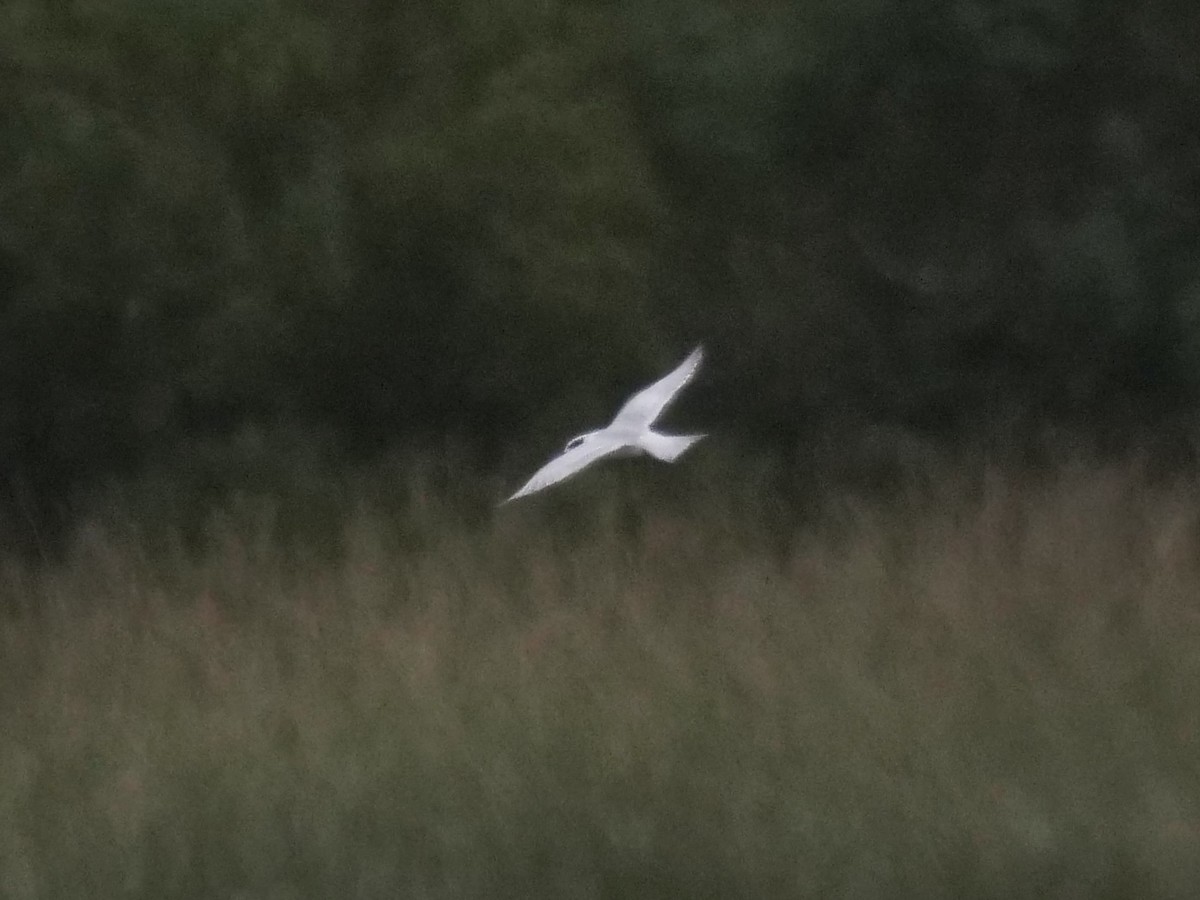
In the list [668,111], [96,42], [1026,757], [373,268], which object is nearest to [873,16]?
[668,111]

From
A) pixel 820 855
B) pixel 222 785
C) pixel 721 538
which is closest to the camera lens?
pixel 820 855

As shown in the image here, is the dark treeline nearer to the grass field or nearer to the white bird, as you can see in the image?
the grass field

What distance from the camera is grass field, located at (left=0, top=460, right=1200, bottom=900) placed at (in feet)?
17.3

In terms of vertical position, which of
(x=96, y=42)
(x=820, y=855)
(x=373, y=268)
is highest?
(x=96, y=42)

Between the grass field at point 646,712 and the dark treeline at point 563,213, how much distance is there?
1.13m

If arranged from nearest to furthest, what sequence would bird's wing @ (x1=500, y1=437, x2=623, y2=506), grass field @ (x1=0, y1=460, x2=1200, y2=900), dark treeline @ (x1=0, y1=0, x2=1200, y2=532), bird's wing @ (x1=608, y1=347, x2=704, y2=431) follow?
grass field @ (x1=0, y1=460, x2=1200, y2=900) < bird's wing @ (x1=500, y1=437, x2=623, y2=506) < bird's wing @ (x1=608, y1=347, x2=704, y2=431) < dark treeline @ (x1=0, y1=0, x2=1200, y2=532)

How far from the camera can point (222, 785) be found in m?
5.75

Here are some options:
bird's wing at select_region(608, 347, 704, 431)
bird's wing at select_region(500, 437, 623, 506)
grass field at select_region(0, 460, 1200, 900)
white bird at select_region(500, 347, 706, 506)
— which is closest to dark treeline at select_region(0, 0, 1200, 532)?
grass field at select_region(0, 460, 1200, 900)

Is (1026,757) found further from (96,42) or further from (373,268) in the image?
(96,42)

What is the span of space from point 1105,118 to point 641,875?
12.9 ft

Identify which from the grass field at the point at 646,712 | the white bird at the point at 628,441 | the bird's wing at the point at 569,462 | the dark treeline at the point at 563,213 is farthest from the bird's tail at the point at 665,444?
the dark treeline at the point at 563,213

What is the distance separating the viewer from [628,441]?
6.04 m

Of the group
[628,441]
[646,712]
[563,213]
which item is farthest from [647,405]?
[563,213]

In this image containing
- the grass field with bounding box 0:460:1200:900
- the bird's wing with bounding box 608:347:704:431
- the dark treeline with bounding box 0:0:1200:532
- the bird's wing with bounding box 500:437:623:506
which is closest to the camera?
the grass field with bounding box 0:460:1200:900
